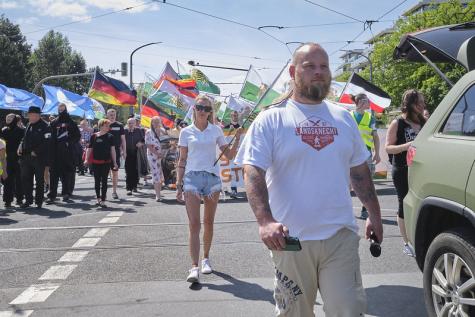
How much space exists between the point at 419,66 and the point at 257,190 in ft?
160

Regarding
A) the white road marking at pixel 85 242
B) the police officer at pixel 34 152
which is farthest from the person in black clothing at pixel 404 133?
the police officer at pixel 34 152

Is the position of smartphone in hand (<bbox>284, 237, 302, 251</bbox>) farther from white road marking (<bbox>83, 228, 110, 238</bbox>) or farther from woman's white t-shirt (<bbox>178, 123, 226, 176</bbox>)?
white road marking (<bbox>83, 228, 110, 238</bbox>)

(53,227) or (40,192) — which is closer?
(53,227)

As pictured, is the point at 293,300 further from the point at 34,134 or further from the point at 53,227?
the point at 34,134

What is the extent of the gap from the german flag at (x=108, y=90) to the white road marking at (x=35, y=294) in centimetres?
1359

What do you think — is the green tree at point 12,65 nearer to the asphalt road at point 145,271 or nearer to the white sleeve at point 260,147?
the asphalt road at point 145,271

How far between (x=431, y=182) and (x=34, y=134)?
9.10m

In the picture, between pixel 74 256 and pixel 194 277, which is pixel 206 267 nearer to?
pixel 194 277

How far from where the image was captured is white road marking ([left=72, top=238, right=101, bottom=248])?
23.4 ft

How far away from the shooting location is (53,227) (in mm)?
8602

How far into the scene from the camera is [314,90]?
278cm

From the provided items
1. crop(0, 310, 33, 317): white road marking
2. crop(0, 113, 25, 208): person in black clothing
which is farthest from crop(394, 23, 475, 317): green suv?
crop(0, 113, 25, 208): person in black clothing

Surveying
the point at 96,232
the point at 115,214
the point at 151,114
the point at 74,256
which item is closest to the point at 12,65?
the point at 151,114

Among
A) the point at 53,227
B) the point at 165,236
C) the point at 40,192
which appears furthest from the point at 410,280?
the point at 40,192
